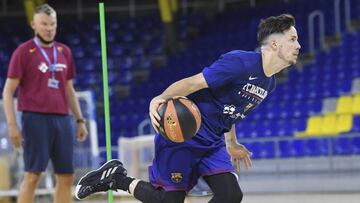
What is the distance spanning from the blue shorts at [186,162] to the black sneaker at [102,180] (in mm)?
536

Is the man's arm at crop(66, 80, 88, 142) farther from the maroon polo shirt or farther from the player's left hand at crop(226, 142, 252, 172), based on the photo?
the player's left hand at crop(226, 142, 252, 172)

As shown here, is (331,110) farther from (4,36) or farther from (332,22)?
(4,36)

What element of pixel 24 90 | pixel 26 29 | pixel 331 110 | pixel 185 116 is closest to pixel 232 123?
pixel 185 116

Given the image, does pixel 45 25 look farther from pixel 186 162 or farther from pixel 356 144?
pixel 356 144

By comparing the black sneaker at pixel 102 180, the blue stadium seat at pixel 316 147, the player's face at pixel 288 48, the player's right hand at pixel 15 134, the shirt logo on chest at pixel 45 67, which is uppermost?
the player's face at pixel 288 48

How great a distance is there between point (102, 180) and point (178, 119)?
3.74 ft

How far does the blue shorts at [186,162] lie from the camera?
15.6 feet

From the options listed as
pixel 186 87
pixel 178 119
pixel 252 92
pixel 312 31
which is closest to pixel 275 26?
pixel 252 92

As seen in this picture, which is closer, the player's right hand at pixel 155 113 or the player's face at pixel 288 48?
the player's right hand at pixel 155 113

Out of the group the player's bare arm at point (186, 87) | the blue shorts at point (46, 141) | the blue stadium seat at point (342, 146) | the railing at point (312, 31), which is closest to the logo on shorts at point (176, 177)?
the player's bare arm at point (186, 87)

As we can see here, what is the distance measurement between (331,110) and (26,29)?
988cm

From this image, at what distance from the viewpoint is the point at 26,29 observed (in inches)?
823

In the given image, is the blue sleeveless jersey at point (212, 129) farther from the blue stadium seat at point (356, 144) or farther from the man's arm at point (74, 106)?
the blue stadium seat at point (356, 144)

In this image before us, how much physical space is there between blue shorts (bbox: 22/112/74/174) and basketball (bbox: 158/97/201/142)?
1.75 m
